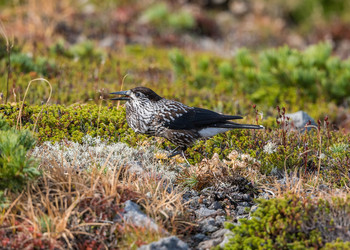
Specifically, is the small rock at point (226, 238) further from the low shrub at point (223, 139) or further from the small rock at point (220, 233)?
the low shrub at point (223, 139)

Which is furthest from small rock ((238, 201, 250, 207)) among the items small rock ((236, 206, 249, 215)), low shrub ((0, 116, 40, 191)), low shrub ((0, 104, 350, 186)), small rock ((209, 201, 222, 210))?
low shrub ((0, 116, 40, 191))

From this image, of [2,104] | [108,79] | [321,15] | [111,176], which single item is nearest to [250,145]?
[111,176]

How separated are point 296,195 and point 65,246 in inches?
90.9

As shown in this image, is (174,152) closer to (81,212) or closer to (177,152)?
(177,152)

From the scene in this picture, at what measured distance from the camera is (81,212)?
4.43 meters

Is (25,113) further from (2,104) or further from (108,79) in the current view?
(108,79)

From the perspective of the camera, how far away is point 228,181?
551 cm

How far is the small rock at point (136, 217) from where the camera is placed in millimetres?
4410

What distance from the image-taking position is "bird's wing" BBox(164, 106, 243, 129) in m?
6.11

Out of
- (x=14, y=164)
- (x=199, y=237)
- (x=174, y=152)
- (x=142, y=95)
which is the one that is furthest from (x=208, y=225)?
(x=142, y=95)

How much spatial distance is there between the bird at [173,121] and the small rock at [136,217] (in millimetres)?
1689

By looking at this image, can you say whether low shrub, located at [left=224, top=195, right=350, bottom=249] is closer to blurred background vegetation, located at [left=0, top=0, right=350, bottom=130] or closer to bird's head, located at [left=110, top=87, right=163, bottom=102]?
bird's head, located at [left=110, top=87, right=163, bottom=102]

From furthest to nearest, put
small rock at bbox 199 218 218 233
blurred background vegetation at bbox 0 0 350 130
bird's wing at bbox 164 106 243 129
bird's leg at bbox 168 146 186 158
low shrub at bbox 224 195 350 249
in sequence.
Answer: blurred background vegetation at bbox 0 0 350 130, bird's leg at bbox 168 146 186 158, bird's wing at bbox 164 106 243 129, small rock at bbox 199 218 218 233, low shrub at bbox 224 195 350 249

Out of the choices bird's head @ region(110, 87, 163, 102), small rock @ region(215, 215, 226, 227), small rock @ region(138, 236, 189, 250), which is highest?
bird's head @ region(110, 87, 163, 102)
